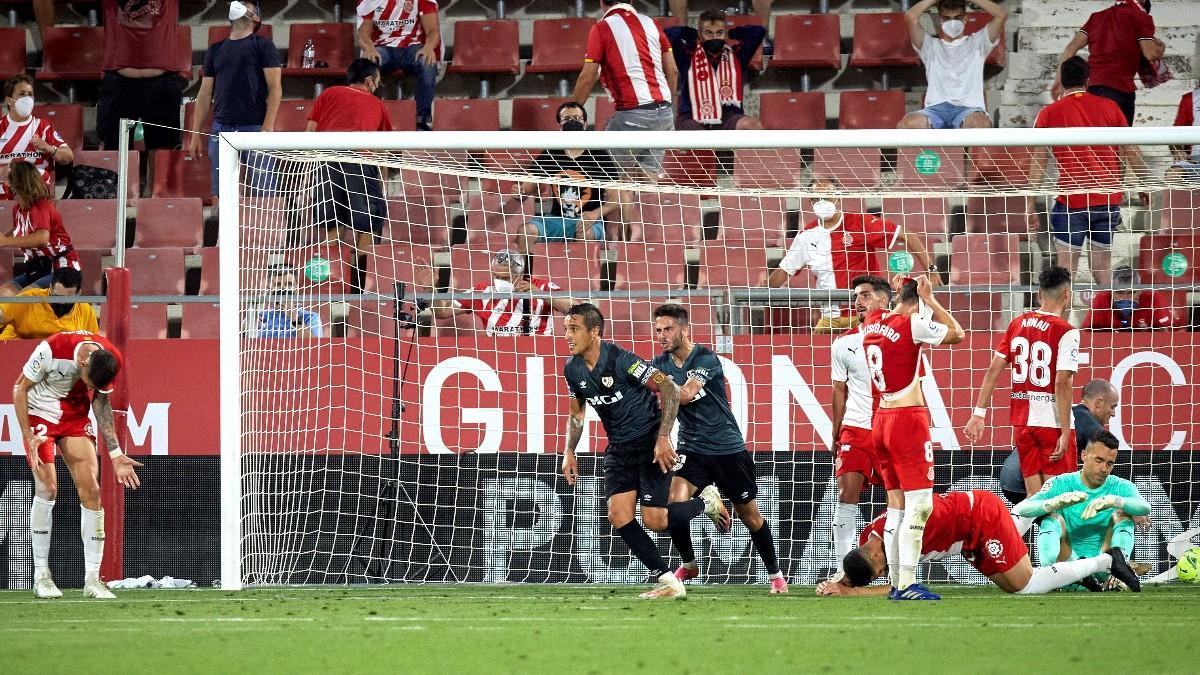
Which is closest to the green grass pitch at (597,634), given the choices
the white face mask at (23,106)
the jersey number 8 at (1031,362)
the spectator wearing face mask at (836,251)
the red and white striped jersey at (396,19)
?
the jersey number 8 at (1031,362)

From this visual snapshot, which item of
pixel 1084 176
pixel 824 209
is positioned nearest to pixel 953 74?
pixel 1084 176

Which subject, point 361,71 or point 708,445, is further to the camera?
point 361,71

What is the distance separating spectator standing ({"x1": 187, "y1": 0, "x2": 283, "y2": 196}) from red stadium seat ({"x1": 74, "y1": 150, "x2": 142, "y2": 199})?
0.69m

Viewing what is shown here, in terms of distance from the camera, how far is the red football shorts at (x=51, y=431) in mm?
8859

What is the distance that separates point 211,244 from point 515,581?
4.89 metres

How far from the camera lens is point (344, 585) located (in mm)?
10023

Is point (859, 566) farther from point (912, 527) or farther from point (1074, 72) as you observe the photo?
point (1074, 72)

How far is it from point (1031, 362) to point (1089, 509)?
100 cm

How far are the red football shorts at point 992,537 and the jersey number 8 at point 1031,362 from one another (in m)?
1.34

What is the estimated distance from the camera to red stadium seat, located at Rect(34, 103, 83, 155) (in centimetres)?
1420

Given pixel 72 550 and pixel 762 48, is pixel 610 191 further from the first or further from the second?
pixel 72 550

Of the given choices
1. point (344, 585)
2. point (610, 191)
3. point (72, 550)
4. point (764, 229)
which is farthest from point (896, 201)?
point (72, 550)

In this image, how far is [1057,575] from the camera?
8.42m

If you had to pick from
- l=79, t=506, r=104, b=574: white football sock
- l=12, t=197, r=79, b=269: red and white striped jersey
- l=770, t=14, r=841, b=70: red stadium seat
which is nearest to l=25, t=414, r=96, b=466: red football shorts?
l=79, t=506, r=104, b=574: white football sock
